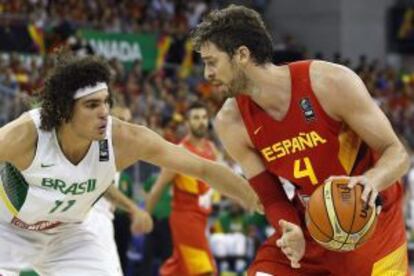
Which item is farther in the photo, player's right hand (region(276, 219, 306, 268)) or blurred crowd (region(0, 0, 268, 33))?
blurred crowd (region(0, 0, 268, 33))

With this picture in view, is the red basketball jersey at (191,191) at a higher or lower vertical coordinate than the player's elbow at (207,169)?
lower

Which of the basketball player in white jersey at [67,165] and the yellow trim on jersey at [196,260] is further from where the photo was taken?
the yellow trim on jersey at [196,260]

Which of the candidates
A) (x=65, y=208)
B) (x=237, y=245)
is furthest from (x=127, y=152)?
(x=237, y=245)

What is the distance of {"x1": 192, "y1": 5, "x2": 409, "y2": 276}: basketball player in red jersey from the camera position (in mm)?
4656

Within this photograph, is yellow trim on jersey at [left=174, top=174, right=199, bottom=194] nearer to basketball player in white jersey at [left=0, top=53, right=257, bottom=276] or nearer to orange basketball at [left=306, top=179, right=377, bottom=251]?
basketball player in white jersey at [left=0, top=53, right=257, bottom=276]

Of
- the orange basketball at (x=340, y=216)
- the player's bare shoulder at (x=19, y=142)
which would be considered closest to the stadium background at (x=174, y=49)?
the player's bare shoulder at (x=19, y=142)

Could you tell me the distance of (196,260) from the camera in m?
10.1

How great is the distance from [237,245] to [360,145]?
801 cm

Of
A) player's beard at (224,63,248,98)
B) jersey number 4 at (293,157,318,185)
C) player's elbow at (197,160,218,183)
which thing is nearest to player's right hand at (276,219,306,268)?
jersey number 4 at (293,157,318,185)

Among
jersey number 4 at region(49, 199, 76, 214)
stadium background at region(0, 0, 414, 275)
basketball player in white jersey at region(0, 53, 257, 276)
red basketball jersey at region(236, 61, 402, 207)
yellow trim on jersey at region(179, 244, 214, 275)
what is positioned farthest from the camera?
stadium background at region(0, 0, 414, 275)

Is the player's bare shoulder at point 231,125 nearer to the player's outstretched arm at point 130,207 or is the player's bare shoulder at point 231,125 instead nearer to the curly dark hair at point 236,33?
the curly dark hair at point 236,33

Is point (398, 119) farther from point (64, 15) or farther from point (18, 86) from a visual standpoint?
point (18, 86)

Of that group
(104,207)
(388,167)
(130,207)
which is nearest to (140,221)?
(130,207)

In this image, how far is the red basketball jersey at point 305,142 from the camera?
473 cm
